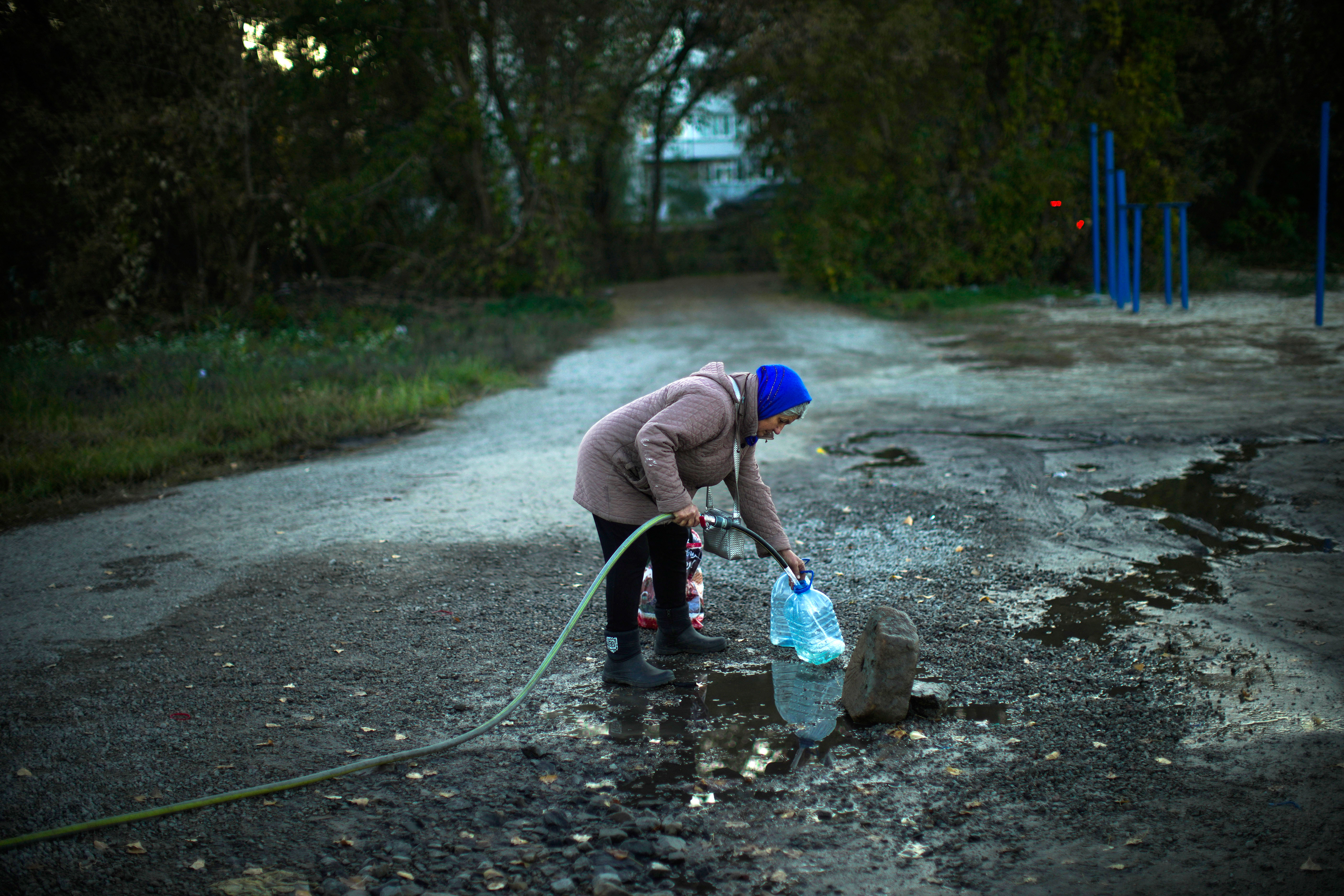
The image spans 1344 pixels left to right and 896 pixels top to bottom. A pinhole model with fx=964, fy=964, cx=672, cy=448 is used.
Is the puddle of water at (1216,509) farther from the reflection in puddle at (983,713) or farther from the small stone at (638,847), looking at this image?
the small stone at (638,847)

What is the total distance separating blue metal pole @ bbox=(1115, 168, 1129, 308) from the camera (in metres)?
15.9

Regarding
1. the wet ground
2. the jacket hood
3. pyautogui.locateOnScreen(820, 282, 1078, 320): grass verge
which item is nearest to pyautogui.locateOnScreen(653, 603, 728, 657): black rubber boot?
the wet ground

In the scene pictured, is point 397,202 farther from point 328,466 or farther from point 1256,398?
point 1256,398

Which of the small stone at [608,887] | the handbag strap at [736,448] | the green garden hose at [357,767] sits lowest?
the small stone at [608,887]

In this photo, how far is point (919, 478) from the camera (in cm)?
686

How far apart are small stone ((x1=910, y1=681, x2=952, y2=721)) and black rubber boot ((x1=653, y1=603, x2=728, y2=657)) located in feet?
3.06

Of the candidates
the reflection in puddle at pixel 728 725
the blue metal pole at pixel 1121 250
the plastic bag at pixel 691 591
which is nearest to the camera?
the reflection in puddle at pixel 728 725

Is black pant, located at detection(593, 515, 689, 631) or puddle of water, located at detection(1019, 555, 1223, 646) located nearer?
black pant, located at detection(593, 515, 689, 631)

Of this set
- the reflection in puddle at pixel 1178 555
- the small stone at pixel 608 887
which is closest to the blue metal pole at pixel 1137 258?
the reflection in puddle at pixel 1178 555

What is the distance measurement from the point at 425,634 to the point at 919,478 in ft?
12.5

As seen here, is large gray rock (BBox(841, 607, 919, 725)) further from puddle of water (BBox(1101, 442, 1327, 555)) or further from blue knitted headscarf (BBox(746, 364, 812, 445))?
puddle of water (BBox(1101, 442, 1327, 555))

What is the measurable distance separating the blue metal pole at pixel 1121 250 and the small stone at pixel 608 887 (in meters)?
15.4

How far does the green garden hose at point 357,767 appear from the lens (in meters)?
2.88

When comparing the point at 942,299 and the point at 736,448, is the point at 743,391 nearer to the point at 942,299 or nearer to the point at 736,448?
the point at 736,448
